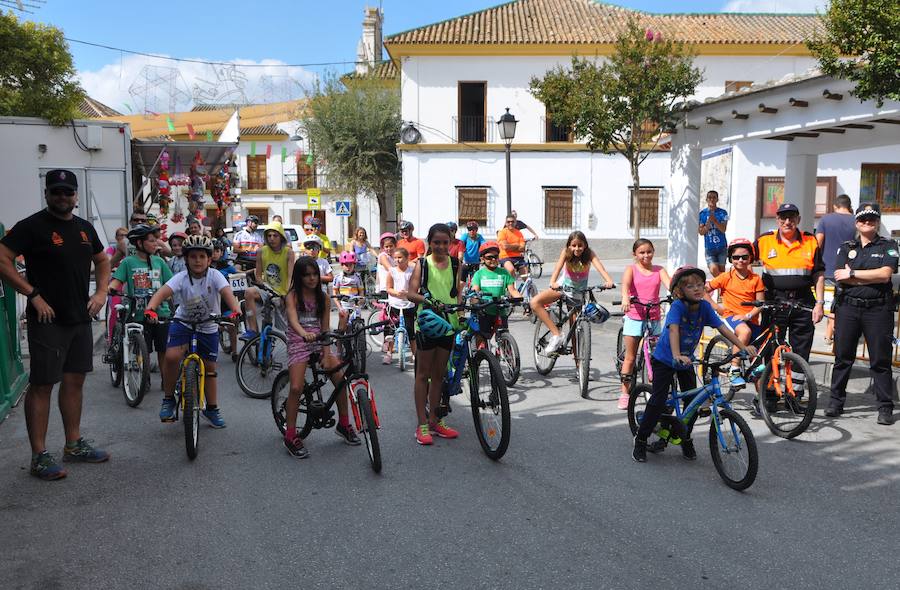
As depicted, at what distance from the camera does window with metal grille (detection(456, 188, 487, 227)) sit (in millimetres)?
31328

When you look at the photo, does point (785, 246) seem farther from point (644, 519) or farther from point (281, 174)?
point (281, 174)

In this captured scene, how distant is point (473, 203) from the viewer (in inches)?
1235

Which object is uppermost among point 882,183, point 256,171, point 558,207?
point 256,171

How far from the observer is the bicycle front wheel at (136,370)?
302 inches

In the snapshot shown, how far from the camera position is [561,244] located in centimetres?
3092

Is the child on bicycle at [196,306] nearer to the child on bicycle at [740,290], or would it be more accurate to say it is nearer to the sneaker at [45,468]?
the sneaker at [45,468]

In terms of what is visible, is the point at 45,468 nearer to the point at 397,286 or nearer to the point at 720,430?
the point at 720,430

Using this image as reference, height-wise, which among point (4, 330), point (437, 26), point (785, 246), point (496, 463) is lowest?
point (496, 463)

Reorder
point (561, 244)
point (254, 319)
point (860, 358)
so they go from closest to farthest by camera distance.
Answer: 1. point (860, 358)
2. point (254, 319)
3. point (561, 244)

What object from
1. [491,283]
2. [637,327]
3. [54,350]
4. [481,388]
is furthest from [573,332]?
[54,350]

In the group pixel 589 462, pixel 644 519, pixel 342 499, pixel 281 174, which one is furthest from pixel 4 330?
pixel 281 174

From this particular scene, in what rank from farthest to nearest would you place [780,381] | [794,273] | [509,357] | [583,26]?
1. [583,26]
2. [509,357]
3. [794,273]
4. [780,381]

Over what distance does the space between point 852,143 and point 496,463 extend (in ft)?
36.7

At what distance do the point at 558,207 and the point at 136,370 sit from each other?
24.7m
